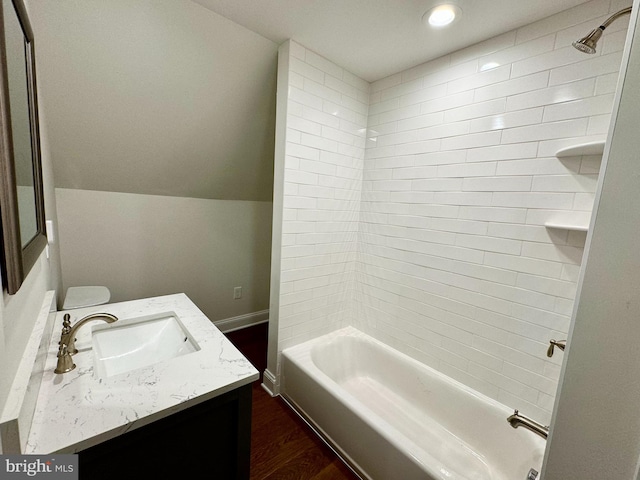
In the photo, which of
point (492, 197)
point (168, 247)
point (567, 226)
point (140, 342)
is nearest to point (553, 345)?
point (567, 226)

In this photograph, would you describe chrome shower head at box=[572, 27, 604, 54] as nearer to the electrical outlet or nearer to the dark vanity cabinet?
the dark vanity cabinet

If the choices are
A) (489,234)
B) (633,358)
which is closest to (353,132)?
(489,234)

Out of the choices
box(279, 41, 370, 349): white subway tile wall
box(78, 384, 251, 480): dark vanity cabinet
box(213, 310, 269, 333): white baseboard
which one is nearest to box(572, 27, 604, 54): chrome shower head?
box(279, 41, 370, 349): white subway tile wall

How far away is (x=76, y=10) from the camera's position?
50.8 inches

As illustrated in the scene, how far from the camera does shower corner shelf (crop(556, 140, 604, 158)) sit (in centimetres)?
113

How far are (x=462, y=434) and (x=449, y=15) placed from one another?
239 cm

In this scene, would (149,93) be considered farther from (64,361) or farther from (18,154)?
(64,361)

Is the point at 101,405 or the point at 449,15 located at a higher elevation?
the point at 449,15

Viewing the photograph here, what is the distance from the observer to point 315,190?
6.55ft

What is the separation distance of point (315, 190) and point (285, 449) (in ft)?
5.50

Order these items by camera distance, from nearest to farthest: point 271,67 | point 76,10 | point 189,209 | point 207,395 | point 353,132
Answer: point 207,395 < point 76,10 < point 271,67 < point 353,132 < point 189,209

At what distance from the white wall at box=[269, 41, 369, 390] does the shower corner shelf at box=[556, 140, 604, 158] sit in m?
1.30

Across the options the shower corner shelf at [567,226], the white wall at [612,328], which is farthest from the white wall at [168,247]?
the white wall at [612,328]

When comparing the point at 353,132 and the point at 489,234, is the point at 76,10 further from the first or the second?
the point at 489,234
